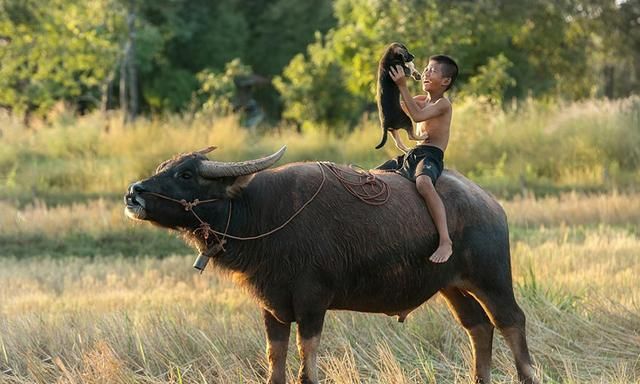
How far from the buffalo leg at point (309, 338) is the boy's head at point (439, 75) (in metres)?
1.38

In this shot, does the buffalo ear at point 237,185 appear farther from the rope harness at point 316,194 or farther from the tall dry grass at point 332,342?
the tall dry grass at point 332,342

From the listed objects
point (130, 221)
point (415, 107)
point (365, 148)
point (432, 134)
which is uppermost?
point (415, 107)

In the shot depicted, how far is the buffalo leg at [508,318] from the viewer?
17.1ft

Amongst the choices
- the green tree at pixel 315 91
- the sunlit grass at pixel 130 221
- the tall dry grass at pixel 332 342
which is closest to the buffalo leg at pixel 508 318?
the tall dry grass at pixel 332 342

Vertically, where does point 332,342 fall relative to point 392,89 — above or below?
below

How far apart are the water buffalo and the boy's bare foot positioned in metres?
0.09

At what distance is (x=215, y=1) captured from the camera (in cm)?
4056

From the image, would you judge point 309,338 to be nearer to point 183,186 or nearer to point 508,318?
point 183,186

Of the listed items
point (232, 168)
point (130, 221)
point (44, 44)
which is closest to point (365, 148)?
point (44, 44)

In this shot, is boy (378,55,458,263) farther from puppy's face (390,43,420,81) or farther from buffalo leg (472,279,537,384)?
buffalo leg (472,279,537,384)

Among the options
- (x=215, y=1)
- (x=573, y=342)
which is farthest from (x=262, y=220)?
(x=215, y=1)

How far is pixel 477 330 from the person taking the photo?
17.9ft

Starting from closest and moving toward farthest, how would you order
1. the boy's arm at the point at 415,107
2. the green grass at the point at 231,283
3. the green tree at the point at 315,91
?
the boy's arm at the point at 415,107 → the green grass at the point at 231,283 → the green tree at the point at 315,91

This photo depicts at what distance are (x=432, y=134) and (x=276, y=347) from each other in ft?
4.55
